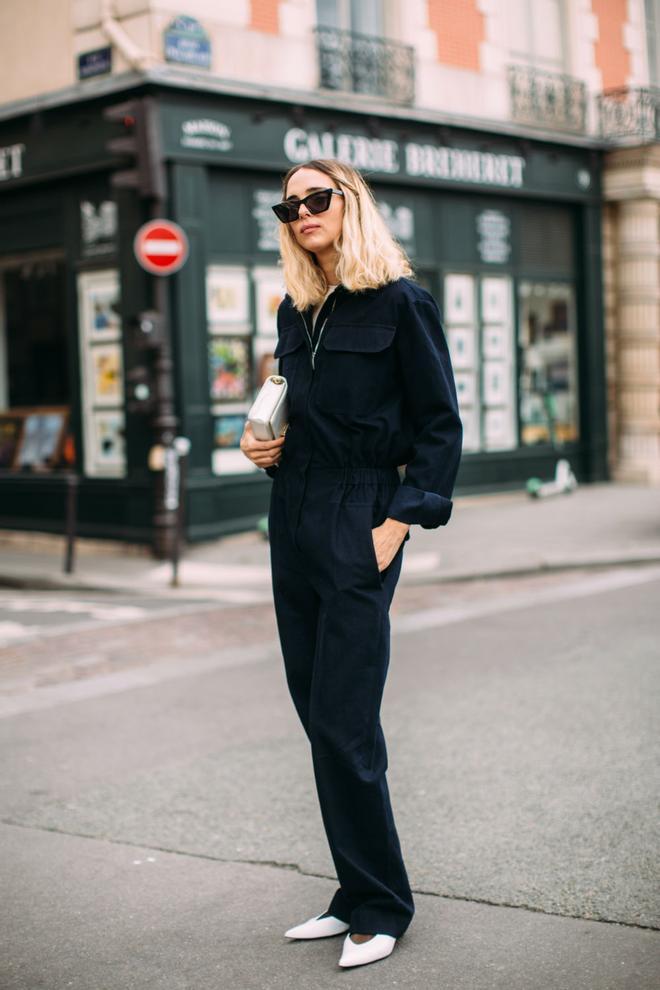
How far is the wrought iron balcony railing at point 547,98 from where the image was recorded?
17438 millimetres

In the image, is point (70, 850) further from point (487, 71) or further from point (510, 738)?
point (487, 71)

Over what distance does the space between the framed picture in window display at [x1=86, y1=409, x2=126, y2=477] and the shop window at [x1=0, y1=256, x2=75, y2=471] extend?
38 centimetres

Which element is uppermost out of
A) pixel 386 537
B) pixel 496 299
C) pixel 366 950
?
pixel 496 299

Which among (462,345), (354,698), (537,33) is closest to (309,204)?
(354,698)

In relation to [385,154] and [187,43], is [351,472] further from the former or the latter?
[385,154]

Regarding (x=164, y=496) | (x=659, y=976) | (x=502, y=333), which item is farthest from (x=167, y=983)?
(x=502, y=333)

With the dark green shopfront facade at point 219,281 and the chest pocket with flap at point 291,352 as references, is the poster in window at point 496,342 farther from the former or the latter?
the chest pocket with flap at point 291,352

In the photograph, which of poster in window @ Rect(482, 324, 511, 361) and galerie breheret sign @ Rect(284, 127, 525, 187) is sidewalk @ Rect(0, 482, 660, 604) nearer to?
poster in window @ Rect(482, 324, 511, 361)

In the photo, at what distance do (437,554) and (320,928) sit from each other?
29.8ft

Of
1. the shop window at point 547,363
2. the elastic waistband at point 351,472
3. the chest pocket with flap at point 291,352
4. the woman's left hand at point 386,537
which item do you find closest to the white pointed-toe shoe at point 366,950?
the woman's left hand at point 386,537

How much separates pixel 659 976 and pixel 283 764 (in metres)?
2.56

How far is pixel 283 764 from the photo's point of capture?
226 inches

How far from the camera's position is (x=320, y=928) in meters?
3.74

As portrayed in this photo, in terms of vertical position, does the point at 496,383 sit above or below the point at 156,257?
below
